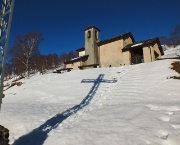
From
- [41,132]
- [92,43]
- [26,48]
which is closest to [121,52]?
[92,43]

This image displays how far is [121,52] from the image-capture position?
3162 cm

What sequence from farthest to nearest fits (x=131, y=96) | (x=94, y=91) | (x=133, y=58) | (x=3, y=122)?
(x=133, y=58)
(x=94, y=91)
(x=131, y=96)
(x=3, y=122)

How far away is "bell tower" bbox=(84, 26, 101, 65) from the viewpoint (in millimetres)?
38594

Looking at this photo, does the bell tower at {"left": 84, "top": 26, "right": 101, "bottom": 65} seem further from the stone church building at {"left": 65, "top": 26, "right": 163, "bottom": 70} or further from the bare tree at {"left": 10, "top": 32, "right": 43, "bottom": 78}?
the bare tree at {"left": 10, "top": 32, "right": 43, "bottom": 78}

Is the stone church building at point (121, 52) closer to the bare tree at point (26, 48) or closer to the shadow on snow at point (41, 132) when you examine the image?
the bare tree at point (26, 48)

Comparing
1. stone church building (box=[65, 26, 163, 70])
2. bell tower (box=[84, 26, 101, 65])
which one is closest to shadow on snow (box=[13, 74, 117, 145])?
stone church building (box=[65, 26, 163, 70])

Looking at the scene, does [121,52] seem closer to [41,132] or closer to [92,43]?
[92,43]

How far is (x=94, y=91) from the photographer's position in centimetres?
1352

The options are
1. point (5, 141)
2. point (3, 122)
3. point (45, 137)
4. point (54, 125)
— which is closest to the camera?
point (5, 141)

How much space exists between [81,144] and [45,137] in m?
1.45

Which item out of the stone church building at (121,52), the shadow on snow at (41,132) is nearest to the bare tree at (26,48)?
the stone church building at (121,52)

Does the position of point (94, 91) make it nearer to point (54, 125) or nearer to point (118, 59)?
point (54, 125)

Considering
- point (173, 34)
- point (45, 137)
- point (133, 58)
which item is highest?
point (173, 34)

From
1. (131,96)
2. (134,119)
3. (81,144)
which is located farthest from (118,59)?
(81,144)
